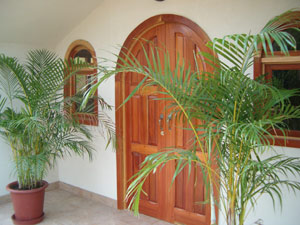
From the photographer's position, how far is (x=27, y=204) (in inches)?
140

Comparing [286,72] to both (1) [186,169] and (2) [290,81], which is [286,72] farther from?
(1) [186,169]

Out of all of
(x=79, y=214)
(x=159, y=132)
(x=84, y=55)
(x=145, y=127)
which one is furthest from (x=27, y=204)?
(x=84, y=55)

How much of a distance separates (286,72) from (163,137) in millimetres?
1437

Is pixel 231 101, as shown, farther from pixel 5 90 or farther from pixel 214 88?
pixel 5 90

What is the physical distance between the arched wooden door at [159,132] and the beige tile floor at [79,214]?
163 mm

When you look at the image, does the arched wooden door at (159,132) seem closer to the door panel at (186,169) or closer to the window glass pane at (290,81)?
the door panel at (186,169)

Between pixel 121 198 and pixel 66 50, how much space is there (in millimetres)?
2126

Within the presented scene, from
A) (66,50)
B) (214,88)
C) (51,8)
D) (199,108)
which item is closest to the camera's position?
(214,88)

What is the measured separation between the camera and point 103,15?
4020 mm

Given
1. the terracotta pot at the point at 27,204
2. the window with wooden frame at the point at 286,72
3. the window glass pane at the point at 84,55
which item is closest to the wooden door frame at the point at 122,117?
the window glass pane at the point at 84,55

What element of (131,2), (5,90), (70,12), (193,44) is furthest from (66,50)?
(193,44)

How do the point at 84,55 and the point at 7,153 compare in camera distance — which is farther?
the point at 84,55

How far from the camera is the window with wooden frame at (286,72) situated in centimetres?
259

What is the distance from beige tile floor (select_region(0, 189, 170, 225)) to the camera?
11.9 feet
